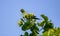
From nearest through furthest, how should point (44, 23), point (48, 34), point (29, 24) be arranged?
point (48, 34)
point (29, 24)
point (44, 23)

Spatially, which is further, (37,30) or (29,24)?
(37,30)

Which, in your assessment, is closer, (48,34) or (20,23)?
(48,34)

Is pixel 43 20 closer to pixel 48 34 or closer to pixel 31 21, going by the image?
pixel 31 21

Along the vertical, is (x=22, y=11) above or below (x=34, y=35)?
above

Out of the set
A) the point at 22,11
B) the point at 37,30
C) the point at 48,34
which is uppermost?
the point at 22,11

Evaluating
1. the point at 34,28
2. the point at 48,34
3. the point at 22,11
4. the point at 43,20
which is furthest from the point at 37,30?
the point at 48,34

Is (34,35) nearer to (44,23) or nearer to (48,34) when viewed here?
(44,23)

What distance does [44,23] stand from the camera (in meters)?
1.30

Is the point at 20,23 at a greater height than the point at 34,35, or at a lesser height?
greater

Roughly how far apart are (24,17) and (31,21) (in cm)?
10

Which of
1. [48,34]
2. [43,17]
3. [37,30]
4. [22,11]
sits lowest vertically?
[48,34]

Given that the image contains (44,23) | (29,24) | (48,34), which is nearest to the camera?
(48,34)

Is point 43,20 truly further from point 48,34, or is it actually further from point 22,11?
point 48,34

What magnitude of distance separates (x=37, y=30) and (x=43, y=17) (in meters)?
0.19
